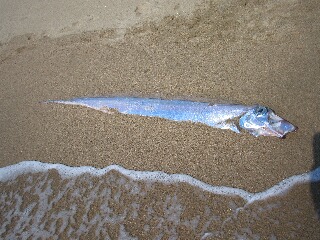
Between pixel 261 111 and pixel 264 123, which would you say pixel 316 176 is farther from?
pixel 261 111

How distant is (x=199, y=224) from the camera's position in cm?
275

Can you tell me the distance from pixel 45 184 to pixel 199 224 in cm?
179

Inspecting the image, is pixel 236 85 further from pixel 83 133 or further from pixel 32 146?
pixel 32 146

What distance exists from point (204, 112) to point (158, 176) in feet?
2.80

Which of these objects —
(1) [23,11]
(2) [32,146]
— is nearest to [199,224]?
(2) [32,146]

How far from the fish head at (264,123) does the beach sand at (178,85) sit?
0.08 meters

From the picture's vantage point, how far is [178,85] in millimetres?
3734

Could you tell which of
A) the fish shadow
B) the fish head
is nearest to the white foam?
the fish shadow

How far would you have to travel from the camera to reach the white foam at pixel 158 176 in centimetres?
277

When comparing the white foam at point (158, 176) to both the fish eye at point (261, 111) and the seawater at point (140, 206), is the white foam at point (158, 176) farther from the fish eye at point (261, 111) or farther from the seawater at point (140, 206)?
the fish eye at point (261, 111)

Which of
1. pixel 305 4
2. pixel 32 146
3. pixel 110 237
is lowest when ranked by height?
pixel 110 237

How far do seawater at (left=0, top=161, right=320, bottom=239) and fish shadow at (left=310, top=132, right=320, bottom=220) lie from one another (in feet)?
0.04

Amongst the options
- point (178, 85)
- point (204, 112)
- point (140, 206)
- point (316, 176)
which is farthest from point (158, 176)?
point (316, 176)

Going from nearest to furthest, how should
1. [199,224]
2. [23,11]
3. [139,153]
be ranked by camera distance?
[199,224]
[139,153]
[23,11]
